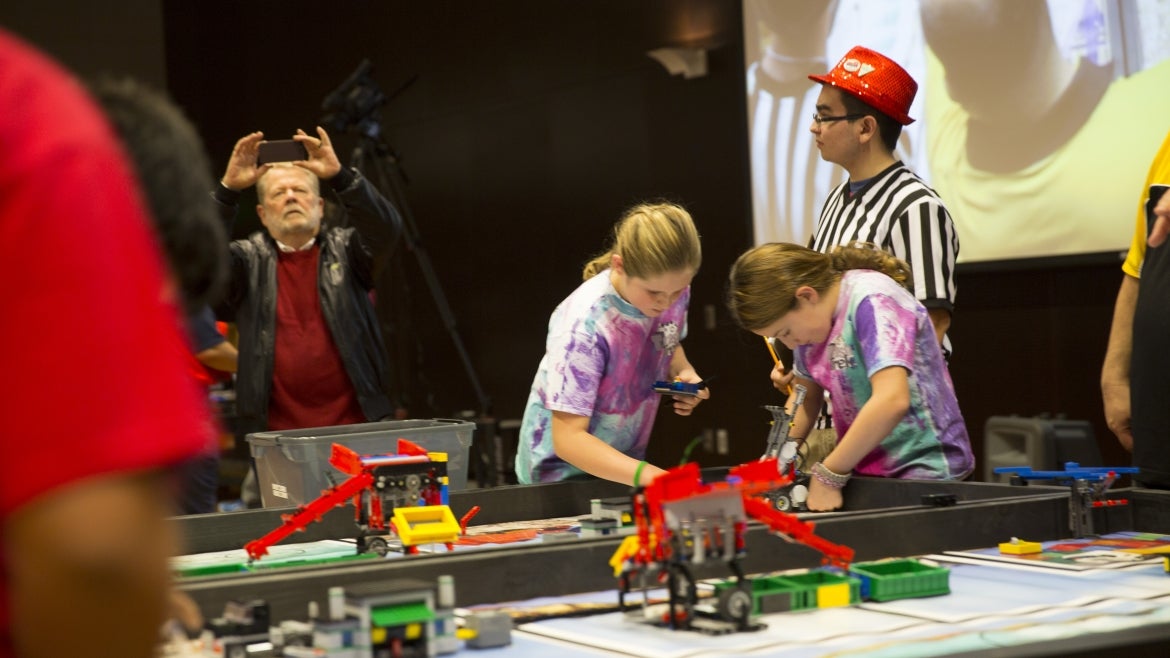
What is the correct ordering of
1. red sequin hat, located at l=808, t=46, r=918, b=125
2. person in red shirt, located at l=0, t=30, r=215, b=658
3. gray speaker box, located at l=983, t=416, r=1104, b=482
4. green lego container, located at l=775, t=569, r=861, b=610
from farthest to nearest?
gray speaker box, located at l=983, t=416, r=1104, b=482, red sequin hat, located at l=808, t=46, r=918, b=125, green lego container, located at l=775, t=569, r=861, b=610, person in red shirt, located at l=0, t=30, r=215, b=658

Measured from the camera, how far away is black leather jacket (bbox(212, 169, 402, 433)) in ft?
10.3

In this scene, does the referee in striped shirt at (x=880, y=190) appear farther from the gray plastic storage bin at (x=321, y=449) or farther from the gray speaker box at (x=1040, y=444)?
the gray speaker box at (x=1040, y=444)

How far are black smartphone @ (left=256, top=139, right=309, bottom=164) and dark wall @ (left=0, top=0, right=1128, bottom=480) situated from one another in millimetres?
2427

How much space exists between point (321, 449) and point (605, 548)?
0.89 metres

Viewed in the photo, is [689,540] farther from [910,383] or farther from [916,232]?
[916,232]

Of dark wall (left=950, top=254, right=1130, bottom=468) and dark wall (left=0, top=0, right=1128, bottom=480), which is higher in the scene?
dark wall (left=0, top=0, right=1128, bottom=480)

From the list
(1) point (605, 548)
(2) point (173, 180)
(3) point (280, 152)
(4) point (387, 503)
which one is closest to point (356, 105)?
(3) point (280, 152)

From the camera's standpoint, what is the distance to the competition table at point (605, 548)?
1356 millimetres

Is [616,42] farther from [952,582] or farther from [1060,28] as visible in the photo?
[952,582]

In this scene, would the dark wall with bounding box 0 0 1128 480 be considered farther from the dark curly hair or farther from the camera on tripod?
the dark curly hair

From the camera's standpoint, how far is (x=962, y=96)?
495 cm

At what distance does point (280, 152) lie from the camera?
125 inches

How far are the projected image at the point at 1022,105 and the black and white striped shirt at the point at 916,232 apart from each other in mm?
2040

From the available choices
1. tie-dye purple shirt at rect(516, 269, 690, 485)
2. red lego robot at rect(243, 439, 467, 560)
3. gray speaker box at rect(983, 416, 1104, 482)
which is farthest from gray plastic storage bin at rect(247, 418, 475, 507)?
gray speaker box at rect(983, 416, 1104, 482)
